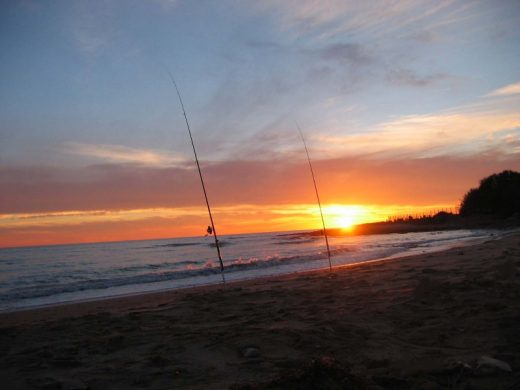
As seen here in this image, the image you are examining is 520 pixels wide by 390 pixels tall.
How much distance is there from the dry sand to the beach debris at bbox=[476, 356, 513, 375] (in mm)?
14

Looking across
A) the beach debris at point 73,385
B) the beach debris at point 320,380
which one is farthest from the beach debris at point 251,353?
the beach debris at point 73,385

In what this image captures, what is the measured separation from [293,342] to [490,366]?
6.23 feet

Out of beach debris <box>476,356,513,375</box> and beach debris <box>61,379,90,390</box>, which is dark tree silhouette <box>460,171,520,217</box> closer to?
beach debris <box>476,356,513,375</box>

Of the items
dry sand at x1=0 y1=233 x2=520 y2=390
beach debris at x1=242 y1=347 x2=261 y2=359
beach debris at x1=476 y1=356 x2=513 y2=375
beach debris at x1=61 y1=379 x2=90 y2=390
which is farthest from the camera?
beach debris at x1=242 y1=347 x2=261 y2=359

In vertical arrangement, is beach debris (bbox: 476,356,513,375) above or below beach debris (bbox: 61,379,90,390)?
below

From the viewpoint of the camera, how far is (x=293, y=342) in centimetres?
424

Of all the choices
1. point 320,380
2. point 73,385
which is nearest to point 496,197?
point 320,380

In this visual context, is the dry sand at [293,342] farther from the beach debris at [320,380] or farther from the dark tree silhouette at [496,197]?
the dark tree silhouette at [496,197]

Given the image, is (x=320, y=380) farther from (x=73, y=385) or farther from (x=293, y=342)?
(x=73, y=385)

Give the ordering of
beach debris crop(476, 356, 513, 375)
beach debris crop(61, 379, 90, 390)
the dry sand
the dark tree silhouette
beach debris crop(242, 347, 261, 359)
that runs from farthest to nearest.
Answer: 1. the dark tree silhouette
2. beach debris crop(242, 347, 261, 359)
3. beach debris crop(61, 379, 90, 390)
4. the dry sand
5. beach debris crop(476, 356, 513, 375)

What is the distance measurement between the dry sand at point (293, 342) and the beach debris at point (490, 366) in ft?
0.05

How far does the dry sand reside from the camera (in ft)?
10.2

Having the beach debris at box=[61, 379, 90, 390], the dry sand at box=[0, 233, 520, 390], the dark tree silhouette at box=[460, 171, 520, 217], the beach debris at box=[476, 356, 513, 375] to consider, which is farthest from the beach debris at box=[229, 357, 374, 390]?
the dark tree silhouette at box=[460, 171, 520, 217]

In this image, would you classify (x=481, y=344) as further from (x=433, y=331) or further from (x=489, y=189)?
(x=489, y=189)
